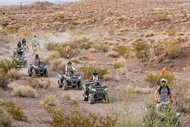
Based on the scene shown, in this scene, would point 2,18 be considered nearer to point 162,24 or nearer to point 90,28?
point 90,28

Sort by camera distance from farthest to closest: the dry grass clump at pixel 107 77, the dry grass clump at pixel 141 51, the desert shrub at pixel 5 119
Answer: the dry grass clump at pixel 141 51 → the dry grass clump at pixel 107 77 → the desert shrub at pixel 5 119

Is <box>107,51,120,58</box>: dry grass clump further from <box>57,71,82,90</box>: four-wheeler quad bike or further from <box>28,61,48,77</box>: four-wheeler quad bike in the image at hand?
<box>57,71,82,90</box>: four-wheeler quad bike

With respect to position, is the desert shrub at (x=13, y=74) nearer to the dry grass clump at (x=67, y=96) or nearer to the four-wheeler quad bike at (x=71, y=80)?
the four-wheeler quad bike at (x=71, y=80)

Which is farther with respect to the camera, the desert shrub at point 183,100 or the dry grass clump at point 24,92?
the dry grass clump at point 24,92

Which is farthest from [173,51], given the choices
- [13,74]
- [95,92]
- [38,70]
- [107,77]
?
[95,92]

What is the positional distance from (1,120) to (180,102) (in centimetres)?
818

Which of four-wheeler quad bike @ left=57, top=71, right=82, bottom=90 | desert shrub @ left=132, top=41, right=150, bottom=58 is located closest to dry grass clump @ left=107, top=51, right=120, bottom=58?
desert shrub @ left=132, top=41, right=150, bottom=58

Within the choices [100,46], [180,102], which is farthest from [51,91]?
[100,46]

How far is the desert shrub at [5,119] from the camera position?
1151 cm

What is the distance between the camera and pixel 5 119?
11664 mm

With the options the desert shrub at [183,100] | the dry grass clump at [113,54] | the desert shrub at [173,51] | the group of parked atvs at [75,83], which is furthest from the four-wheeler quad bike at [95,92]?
the dry grass clump at [113,54]

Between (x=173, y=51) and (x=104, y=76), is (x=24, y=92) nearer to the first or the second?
(x=104, y=76)

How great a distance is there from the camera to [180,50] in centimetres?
3147

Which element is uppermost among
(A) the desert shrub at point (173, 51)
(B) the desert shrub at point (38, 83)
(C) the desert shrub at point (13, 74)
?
(A) the desert shrub at point (173, 51)
